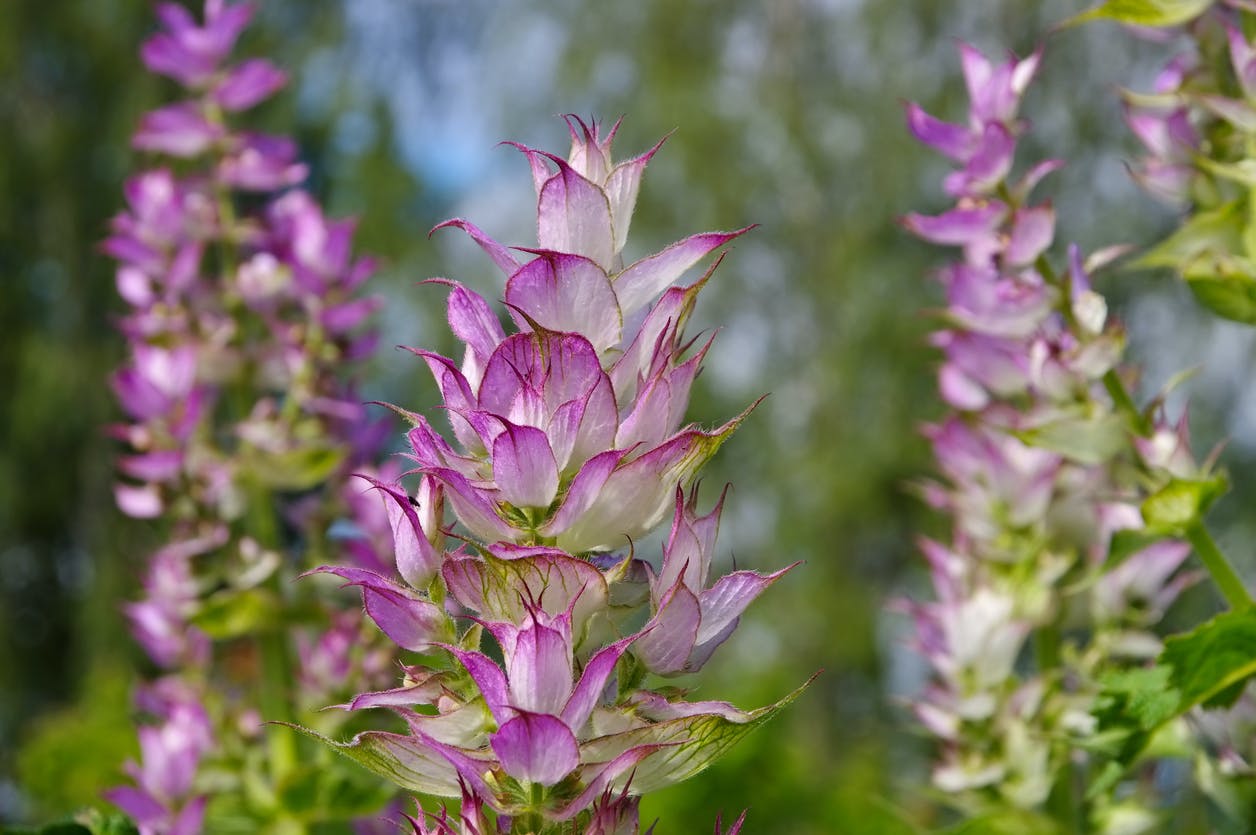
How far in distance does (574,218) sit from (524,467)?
0.15m

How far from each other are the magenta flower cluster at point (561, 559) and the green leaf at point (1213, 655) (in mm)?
459

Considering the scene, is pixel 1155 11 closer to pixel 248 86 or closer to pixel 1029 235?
pixel 1029 235

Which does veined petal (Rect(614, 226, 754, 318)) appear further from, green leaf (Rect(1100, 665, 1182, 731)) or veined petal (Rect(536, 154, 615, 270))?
green leaf (Rect(1100, 665, 1182, 731))

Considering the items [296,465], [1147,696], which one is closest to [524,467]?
[1147,696]

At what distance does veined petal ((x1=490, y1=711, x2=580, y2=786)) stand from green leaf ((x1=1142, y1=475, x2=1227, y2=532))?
2.11 ft

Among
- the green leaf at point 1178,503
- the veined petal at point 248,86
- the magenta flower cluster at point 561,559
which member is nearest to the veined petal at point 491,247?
the magenta flower cluster at point 561,559

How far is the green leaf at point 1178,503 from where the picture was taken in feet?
3.55

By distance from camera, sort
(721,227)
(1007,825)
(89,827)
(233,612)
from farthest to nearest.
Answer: (721,227) → (233,612) → (1007,825) → (89,827)

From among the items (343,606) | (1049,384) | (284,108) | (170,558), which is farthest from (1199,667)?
(284,108)

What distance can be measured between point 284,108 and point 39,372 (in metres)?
2.37

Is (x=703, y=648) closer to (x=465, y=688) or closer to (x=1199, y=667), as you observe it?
(x=465, y=688)

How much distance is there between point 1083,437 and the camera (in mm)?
1139

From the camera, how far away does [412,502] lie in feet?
Result: 2.37

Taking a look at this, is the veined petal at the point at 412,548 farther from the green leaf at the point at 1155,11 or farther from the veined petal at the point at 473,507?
the green leaf at the point at 1155,11
